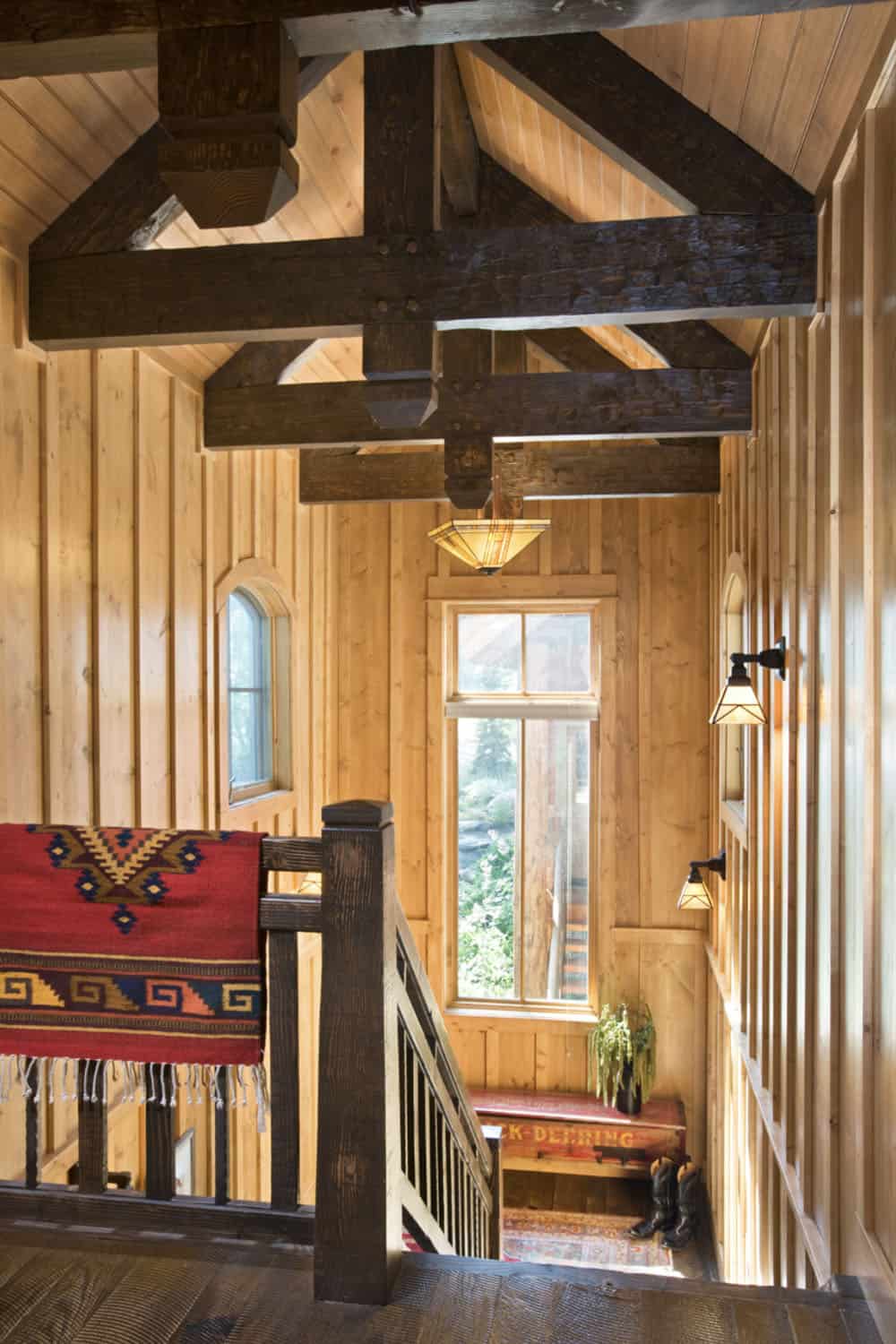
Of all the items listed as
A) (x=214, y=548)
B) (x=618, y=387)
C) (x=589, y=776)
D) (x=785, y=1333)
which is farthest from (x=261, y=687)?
(x=785, y=1333)

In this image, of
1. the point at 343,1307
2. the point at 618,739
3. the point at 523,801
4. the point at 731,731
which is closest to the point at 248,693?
the point at 523,801

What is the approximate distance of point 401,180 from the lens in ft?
9.78

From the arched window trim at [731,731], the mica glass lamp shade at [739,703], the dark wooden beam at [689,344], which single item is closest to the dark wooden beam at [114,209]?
the dark wooden beam at [689,344]

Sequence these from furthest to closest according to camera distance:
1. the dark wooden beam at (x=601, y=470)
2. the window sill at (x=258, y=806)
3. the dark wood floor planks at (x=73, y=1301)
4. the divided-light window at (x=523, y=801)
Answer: the divided-light window at (x=523, y=801) < the dark wooden beam at (x=601, y=470) < the window sill at (x=258, y=806) < the dark wood floor planks at (x=73, y=1301)

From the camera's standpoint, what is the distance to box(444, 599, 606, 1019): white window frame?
6730mm

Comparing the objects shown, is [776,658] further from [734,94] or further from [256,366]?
[256,366]

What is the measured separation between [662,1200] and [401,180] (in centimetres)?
572

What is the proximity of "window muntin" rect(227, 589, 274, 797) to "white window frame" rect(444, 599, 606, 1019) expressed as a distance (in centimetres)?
145

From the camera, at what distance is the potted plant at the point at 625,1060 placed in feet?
20.9

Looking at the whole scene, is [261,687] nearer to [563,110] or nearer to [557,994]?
[557,994]

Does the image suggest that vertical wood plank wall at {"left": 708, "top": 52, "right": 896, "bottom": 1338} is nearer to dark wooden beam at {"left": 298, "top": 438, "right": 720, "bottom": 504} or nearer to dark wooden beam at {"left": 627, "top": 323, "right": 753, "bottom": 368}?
dark wooden beam at {"left": 627, "top": 323, "right": 753, "bottom": 368}

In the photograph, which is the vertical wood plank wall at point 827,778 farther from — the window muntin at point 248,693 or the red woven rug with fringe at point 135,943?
the window muntin at point 248,693

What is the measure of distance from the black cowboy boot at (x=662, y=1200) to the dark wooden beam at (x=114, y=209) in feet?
18.6

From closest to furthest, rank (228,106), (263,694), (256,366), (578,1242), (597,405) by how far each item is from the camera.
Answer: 1. (228,106)
2. (597,405)
3. (256,366)
4. (578,1242)
5. (263,694)
